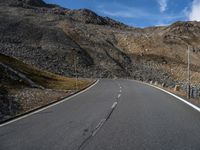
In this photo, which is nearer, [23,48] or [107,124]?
[107,124]

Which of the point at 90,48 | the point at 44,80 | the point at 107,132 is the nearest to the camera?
the point at 107,132

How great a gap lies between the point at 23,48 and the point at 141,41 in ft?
127

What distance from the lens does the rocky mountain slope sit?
82375mm

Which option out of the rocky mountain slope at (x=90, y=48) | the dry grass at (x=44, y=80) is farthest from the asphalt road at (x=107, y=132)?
the rocky mountain slope at (x=90, y=48)

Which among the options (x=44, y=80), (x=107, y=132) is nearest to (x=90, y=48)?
(x=44, y=80)

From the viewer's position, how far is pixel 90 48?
310 feet

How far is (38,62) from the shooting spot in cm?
7925

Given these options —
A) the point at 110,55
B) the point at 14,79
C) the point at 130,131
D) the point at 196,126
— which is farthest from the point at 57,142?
the point at 110,55

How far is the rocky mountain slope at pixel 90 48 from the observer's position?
82.4m

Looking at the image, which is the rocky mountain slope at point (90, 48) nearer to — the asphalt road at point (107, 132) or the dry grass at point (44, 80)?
the dry grass at point (44, 80)

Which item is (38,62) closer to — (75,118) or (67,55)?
(67,55)

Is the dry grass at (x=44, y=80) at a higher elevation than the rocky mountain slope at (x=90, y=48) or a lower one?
lower

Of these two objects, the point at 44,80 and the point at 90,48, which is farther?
the point at 90,48

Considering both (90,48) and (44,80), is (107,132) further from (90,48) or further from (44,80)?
(90,48)
